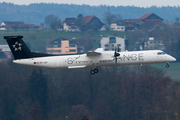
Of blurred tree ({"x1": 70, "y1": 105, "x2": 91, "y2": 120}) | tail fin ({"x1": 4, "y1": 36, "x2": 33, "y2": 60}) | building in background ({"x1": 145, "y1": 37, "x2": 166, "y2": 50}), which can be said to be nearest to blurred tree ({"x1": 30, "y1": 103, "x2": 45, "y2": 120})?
blurred tree ({"x1": 70, "y1": 105, "x2": 91, "y2": 120})

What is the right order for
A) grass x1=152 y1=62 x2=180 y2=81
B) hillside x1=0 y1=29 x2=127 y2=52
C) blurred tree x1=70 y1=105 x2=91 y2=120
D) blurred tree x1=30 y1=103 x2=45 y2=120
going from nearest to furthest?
blurred tree x1=70 y1=105 x2=91 y2=120, blurred tree x1=30 y1=103 x2=45 y2=120, grass x1=152 y1=62 x2=180 y2=81, hillside x1=0 y1=29 x2=127 y2=52

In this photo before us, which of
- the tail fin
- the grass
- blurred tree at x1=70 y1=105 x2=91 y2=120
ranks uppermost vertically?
the tail fin

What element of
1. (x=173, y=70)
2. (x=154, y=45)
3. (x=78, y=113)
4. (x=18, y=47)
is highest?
(x=154, y=45)

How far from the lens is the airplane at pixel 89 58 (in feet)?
124

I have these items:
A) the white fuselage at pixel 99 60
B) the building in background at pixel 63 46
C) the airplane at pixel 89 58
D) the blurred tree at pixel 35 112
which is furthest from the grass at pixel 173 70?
the building in background at pixel 63 46

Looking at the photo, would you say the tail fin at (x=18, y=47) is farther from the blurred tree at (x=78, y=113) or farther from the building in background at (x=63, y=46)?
the building in background at (x=63, y=46)

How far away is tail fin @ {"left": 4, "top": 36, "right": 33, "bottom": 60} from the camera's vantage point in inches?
1505

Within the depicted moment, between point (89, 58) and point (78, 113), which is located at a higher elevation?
point (89, 58)

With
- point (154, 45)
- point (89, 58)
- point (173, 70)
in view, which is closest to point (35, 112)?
point (89, 58)

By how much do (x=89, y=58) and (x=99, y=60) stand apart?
4.39 ft

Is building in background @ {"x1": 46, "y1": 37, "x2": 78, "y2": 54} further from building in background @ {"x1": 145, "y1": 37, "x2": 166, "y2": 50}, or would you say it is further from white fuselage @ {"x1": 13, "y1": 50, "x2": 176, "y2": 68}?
white fuselage @ {"x1": 13, "y1": 50, "x2": 176, "y2": 68}

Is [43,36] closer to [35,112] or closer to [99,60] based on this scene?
[35,112]

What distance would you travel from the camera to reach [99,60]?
3784 centimetres

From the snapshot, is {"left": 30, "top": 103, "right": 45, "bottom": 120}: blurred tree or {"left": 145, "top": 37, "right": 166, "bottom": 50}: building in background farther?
{"left": 145, "top": 37, "right": 166, "bottom": 50}: building in background
